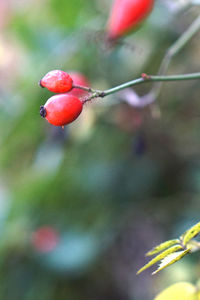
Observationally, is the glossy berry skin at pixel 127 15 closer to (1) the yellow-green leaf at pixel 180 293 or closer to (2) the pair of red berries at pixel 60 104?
(2) the pair of red berries at pixel 60 104

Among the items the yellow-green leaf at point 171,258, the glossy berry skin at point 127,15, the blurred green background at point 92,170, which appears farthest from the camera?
the blurred green background at point 92,170

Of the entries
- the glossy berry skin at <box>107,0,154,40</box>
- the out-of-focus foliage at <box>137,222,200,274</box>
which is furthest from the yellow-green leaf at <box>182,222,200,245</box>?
the glossy berry skin at <box>107,0,154,40</box>

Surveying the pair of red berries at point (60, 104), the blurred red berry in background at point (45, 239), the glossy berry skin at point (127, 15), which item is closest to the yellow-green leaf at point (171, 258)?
the pair of red berries at point (60, 104)

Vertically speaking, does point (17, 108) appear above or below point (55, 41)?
below

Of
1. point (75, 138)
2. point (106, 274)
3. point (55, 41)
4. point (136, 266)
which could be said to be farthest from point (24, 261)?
point (55, 41)

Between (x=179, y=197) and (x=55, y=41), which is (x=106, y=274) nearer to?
(x=179, y=197)

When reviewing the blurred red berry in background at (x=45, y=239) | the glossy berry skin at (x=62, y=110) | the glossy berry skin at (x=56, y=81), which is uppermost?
the blurred red berry in background at (x=45, y=239)
